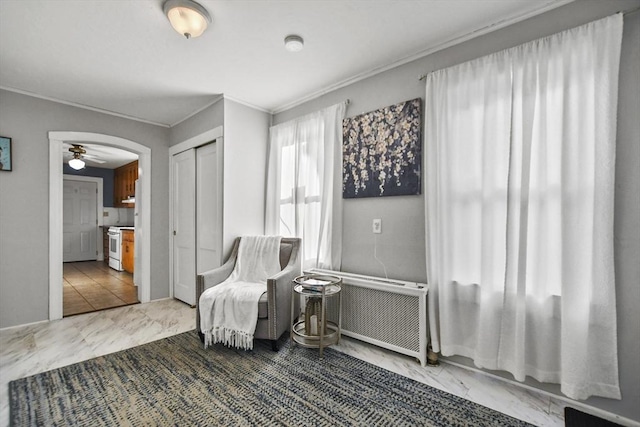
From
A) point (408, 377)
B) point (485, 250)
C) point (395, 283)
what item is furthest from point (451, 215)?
point (408, 377)

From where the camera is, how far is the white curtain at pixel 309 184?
2889 millimetres

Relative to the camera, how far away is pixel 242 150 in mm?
3332

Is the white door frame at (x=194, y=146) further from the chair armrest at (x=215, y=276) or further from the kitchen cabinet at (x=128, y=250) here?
the kitchen cabinet at (x=128, y=250)

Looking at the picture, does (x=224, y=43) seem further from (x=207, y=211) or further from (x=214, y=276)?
(x=214, y=276)

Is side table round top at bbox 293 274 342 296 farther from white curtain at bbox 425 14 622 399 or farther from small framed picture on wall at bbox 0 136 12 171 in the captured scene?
small framed picture on wall at bbox 0 136 12 171

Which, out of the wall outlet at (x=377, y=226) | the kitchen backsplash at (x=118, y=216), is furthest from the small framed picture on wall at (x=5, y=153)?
the kitchen backsplash at (x=118, y=216)

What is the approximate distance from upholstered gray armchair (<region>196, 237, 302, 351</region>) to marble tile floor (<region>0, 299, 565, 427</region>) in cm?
28

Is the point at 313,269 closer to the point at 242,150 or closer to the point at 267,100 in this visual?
the point at 242,150

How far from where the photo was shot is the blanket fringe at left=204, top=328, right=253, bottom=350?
7.78 feet

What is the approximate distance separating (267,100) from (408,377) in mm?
3022

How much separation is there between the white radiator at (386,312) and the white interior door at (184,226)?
2.06m

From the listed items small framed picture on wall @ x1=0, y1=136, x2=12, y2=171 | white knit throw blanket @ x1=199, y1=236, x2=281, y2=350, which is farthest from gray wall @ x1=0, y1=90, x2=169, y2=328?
white knit throw blanket @ x1=199, y1=236, x2=281, y2=350

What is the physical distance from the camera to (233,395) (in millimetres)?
1844

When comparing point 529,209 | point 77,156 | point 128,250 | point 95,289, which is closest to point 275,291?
point 529,209
